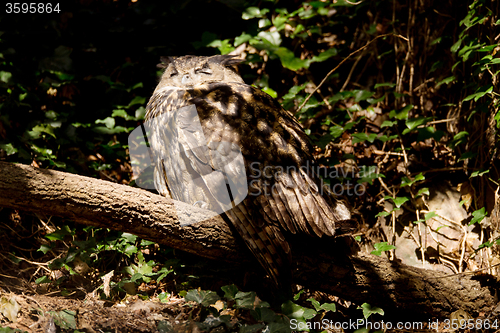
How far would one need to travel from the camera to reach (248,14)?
3756 millimetres

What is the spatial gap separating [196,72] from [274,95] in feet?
3.19

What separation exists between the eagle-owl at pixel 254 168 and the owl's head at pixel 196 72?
14cm

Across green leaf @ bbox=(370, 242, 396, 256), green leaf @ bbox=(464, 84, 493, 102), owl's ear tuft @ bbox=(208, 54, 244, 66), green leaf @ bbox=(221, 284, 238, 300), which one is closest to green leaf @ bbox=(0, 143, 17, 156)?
owl's ear tuft @ bbox=(208, 54, 244, 66)

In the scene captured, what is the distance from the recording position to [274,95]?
3.62m

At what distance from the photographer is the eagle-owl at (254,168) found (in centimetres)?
217

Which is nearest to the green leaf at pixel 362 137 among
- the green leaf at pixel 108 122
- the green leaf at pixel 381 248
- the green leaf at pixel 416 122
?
the green leaf at pixel 416 122

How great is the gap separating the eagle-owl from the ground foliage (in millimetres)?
405

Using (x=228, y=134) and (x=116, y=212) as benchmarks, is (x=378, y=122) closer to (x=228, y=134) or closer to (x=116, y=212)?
(x=228, y=134)

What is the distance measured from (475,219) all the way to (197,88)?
7.26 feet

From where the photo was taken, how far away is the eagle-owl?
2.17 metres

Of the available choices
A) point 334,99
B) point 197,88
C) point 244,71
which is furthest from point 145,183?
point 334,99

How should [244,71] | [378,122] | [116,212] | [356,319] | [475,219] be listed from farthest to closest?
1. [244,71]
2. [378,122]
3. [475,219]
4. [356,319]
5. [116,212]

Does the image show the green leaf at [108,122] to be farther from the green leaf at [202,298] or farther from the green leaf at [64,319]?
the green leaf at [202,298]

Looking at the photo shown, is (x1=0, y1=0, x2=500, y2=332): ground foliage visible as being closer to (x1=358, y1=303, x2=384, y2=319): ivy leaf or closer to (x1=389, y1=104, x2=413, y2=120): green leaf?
(x1=389, y1=104, x2=413, y2=120): green leaf
